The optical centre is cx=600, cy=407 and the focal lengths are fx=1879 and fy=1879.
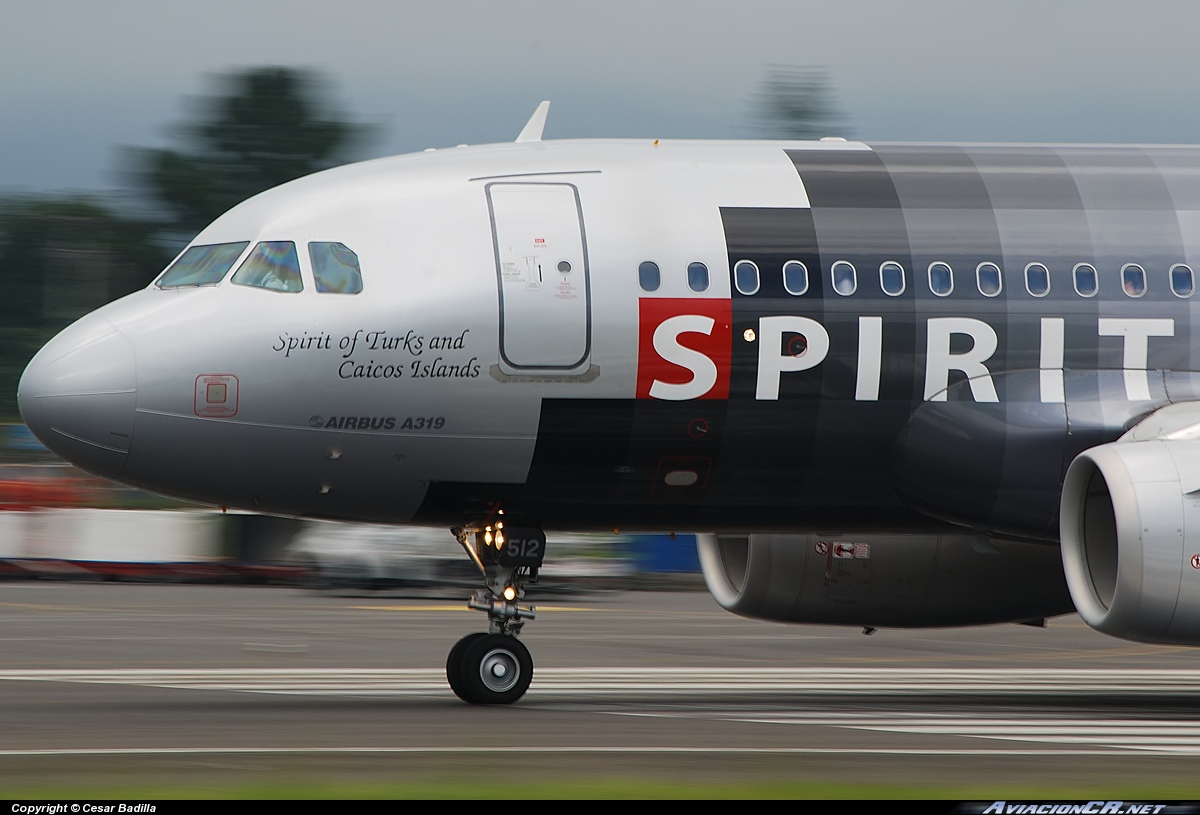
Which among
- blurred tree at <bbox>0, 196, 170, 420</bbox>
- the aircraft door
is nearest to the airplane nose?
the aircraft door

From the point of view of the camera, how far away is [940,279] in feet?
45.2

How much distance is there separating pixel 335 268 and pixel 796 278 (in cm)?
330

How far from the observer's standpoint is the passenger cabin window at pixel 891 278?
1369 centimetres

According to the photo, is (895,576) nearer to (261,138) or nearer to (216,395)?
(216,395)

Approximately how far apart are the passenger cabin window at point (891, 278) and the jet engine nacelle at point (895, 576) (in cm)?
253

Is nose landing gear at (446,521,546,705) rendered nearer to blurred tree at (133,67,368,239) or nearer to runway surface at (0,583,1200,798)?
runway surface at (0,583,1200,798)

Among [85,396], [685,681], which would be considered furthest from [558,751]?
[685,681]

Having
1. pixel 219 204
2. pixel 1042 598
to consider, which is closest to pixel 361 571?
pixel 1042 598

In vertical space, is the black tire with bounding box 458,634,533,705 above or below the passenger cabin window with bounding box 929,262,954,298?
below

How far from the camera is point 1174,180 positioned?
1460 cm

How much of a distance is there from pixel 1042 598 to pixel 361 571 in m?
16.4

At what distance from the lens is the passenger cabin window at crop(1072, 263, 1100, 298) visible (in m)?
13.9

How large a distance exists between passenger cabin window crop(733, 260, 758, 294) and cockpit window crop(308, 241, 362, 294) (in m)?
2.68

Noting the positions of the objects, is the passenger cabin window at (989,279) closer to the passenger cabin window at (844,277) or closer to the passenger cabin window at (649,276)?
the passenger cabin window at (844,277)
